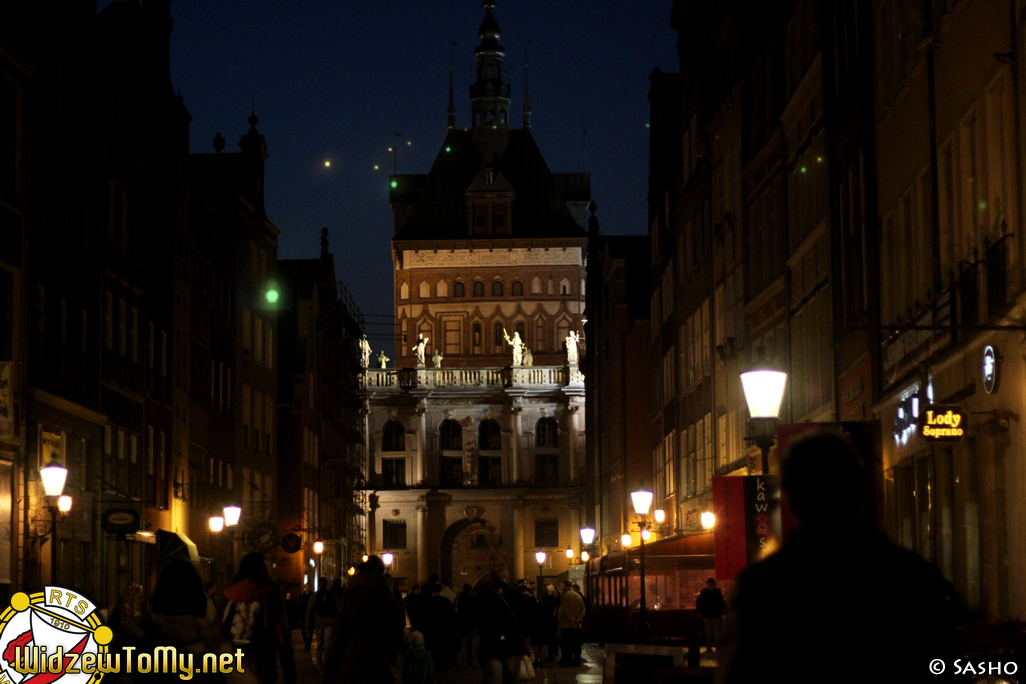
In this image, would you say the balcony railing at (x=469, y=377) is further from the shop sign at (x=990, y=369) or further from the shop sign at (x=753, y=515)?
the shop sign at (x=990, y=369)

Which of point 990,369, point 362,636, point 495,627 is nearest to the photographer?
point 362,636

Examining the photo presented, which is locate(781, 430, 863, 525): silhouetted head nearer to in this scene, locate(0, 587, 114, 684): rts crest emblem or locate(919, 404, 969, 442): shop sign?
locate(0, 587, 114, 684): rts crest emblem

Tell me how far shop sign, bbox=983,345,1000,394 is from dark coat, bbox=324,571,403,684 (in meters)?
7.30

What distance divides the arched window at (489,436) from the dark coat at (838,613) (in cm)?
10198

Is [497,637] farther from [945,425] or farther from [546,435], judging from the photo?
[546,435]

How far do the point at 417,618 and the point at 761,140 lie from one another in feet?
40.8

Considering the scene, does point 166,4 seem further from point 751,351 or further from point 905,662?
point 905,662

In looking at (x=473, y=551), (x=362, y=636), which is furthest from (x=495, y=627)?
(x=473, y=551)

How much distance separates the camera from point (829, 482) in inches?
190

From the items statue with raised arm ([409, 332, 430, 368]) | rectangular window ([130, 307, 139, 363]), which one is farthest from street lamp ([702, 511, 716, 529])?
statue with raised arm ([409, 332, 430, 368])

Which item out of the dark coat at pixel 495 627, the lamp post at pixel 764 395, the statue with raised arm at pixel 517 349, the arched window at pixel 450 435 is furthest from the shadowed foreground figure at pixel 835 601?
the arched window at pixel 450 435

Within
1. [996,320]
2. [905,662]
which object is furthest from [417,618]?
[905,662]

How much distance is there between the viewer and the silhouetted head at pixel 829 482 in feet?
15.8

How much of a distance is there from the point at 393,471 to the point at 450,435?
13.4 feet
